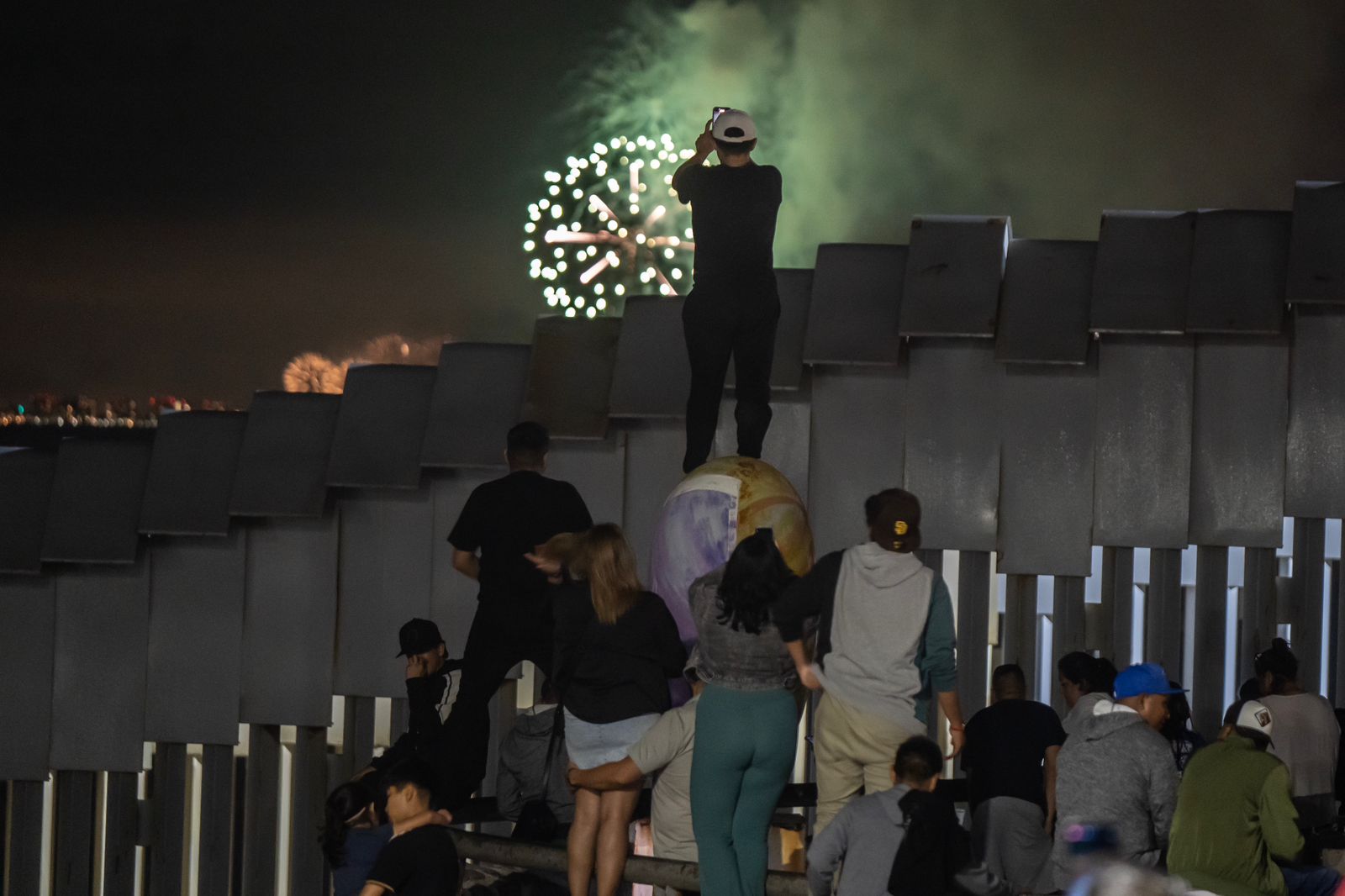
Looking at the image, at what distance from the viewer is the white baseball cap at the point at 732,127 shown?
8.22 m

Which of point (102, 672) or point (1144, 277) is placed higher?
point (1144, 277)

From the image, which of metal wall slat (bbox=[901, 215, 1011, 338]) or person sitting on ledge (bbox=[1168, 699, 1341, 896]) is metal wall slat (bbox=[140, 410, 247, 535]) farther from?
person sitting on ledge (bbox=[1168, 699, 1341, 896])

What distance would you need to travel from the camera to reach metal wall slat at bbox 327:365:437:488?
1117 cm

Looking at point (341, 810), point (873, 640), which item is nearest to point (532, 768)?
point (341, 810)

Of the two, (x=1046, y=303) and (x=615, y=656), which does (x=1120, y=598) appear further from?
(x=615, y=656)

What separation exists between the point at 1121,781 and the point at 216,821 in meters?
7.21

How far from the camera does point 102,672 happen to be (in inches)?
455

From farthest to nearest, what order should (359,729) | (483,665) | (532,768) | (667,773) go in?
(359,729)
(483,665)
(532,768)
(667,773)

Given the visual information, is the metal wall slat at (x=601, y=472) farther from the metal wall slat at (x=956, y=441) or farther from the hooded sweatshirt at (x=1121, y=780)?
the hooded sweatshirt at (x=1121, y=780)

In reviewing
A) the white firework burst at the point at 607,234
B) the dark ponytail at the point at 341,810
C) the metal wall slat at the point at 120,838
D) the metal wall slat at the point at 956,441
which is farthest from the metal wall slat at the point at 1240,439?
the white firework burst at the point at 607,234

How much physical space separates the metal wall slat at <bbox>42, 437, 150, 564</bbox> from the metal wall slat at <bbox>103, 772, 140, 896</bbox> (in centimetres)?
159

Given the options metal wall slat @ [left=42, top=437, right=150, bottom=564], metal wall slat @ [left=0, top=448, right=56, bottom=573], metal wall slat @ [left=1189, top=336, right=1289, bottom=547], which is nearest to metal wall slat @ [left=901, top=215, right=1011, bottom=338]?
metal wall slat @ [left=1189, top=336, right=1289, bottom=547]

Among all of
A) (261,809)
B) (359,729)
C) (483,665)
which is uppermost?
(483,665)

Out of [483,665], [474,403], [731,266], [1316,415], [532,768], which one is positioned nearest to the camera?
[532,768]
